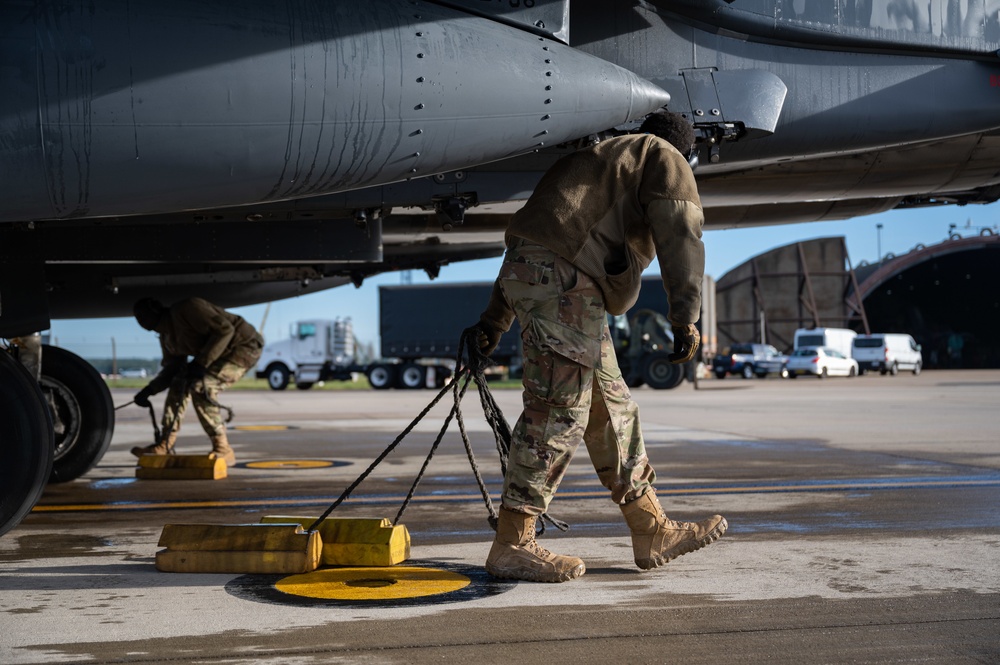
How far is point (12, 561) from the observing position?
414 cm

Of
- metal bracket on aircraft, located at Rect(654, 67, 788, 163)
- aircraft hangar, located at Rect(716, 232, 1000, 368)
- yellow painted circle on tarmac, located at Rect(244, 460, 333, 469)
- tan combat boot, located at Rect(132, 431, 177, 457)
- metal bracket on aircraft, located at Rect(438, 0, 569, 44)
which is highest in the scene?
aircraft hangar, located at Rect(716, 232, 1000, 368)

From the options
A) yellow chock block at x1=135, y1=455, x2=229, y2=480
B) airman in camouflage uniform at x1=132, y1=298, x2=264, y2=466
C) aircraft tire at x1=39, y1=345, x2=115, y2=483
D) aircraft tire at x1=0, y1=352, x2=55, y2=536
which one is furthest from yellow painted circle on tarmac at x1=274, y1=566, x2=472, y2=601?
airman in camouflage uniform at x1=132, y1=298, x2=264, y2=466

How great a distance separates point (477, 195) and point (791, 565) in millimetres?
2321

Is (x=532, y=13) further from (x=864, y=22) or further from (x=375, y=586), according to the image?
(x=375, y=586)

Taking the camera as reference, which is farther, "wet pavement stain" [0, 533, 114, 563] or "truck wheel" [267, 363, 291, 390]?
"truck wheel" [267, 363, 291, 390]

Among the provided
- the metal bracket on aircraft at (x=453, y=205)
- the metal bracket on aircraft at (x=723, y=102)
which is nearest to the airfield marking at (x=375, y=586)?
the metal bracket on aircraft at (x=453, y=205)

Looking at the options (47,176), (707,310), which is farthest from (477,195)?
(707,310)

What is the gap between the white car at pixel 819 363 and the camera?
130 ft

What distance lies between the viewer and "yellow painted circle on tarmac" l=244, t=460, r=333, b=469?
26.6ft

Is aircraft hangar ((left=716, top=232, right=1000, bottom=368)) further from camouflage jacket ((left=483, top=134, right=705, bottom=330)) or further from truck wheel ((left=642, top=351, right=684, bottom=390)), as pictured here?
camouflage jacket ((left=483, top=134, right=705, bottom=330))

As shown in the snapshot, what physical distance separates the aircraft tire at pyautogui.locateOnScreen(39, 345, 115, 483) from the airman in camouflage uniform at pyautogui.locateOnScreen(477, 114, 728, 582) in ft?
14.5

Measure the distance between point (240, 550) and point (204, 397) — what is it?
A: 4.37 metres

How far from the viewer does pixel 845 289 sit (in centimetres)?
5034

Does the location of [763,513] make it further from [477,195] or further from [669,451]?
[669,451]
